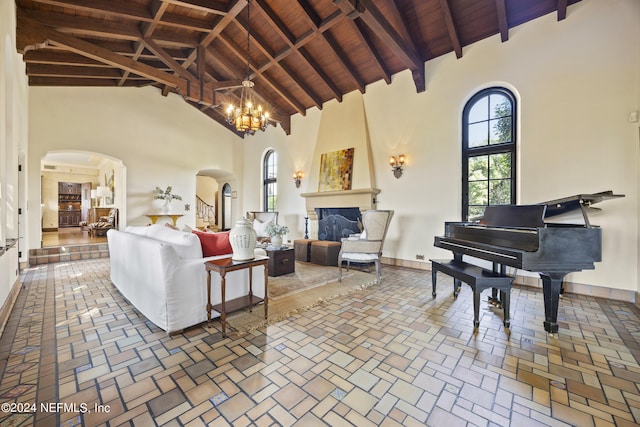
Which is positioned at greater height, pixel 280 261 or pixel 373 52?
pixel 373 52

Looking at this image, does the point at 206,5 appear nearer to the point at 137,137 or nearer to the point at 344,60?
the point at 344,60

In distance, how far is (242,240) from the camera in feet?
8.23

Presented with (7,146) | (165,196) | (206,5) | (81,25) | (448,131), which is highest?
(206,5)

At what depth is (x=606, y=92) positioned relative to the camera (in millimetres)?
3469

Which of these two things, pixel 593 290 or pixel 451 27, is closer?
pixel 593 290

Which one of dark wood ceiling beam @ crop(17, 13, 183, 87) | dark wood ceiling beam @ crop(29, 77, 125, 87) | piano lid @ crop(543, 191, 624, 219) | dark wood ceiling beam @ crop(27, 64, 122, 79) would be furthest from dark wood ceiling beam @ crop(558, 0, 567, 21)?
dark wood ceiling beam @ crop(29, 77, 125, 87)

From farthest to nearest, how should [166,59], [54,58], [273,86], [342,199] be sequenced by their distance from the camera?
[273,86]
[342,199]
[166,59]
[54,58]

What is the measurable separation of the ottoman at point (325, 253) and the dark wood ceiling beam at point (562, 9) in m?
4.96

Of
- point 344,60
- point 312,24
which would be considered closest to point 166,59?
point 312,24

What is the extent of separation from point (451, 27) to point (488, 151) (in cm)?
210

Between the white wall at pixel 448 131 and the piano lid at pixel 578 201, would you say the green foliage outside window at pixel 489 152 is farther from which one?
the piano lid at pixel 578 201

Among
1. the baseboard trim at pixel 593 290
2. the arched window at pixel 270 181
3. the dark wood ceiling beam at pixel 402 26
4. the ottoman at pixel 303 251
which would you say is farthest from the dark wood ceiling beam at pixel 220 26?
the baseboard trim at pixel 593 290

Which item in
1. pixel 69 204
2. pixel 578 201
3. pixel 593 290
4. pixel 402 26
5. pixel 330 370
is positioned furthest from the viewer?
pixel 69 204

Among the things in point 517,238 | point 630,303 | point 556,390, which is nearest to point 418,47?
point 517,238
